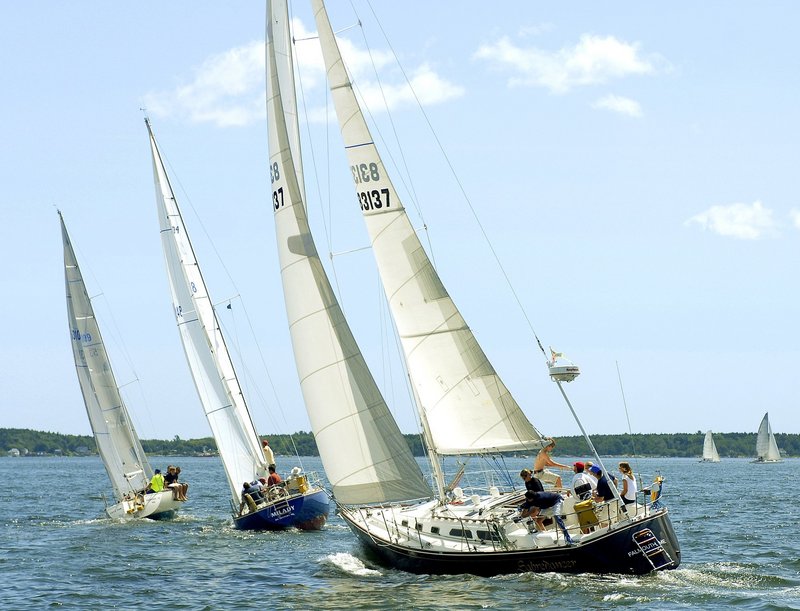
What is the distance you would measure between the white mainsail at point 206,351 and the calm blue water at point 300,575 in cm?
243

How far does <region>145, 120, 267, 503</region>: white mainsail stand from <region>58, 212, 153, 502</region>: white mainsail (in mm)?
5464

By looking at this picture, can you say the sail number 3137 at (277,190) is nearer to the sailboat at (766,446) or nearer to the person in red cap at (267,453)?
the person in red cap at (267,453)

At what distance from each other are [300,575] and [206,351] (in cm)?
1439

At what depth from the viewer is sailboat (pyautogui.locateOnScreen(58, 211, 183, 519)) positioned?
131 ft

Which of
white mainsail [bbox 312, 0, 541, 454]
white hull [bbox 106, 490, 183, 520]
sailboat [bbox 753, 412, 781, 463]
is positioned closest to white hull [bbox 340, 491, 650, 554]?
white mainsail [bbox 312, 0, 541, 454]

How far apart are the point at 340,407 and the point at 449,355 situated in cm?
266

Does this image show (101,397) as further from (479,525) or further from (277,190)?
(479,525)

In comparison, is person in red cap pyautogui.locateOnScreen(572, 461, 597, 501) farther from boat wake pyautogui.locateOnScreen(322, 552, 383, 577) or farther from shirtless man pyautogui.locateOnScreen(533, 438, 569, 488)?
boat wake pyautogui.locateOnScreen(322, 552, 383, 577)

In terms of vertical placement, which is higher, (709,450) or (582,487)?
(709,450)

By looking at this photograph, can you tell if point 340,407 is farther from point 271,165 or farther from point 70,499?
point 70,499

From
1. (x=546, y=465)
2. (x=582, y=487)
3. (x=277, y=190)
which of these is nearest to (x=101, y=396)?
(x=277, y=190)

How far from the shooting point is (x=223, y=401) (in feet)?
116

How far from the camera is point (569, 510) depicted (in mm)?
20031

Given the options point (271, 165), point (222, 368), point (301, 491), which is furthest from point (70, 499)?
point (271, 165)
